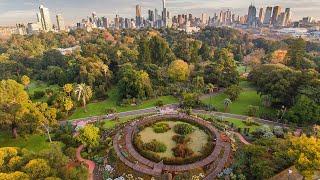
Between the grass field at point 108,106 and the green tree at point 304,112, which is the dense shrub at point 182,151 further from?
the green tree at point 304,112

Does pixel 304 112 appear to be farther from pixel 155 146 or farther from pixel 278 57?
pixel 278 57

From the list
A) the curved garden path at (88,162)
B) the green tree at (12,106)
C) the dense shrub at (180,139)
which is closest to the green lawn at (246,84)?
the dense shrub at (180,139)

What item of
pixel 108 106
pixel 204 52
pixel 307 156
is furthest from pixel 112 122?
pixel 204 52

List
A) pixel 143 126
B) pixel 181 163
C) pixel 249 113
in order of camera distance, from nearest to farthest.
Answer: pixel 181 163, pixel 143 126, pixel 249 113

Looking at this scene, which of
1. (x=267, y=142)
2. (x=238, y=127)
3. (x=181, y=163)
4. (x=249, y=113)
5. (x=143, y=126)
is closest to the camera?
(x=181, y=163)

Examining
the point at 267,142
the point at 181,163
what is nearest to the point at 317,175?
the point at 267,142

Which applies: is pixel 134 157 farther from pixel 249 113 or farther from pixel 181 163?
pixel 249 113
